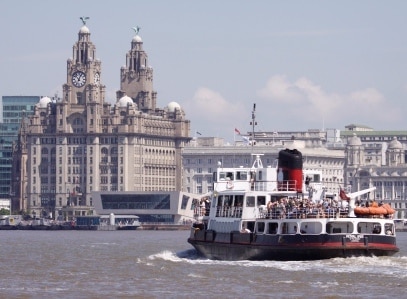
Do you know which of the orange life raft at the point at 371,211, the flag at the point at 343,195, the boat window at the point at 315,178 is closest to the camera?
the orange life raft at the point at 371,211

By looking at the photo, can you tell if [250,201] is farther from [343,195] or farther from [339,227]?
[339,227]

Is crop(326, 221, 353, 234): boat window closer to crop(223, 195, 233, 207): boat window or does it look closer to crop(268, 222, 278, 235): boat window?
crop(268, 222, 278, 235): boat window

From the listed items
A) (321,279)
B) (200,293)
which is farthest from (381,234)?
(200,293)

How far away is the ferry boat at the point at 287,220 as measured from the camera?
82.5m

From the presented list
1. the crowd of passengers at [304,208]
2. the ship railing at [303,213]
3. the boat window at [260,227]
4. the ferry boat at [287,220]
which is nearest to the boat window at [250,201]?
the ferry boat at [287,220]

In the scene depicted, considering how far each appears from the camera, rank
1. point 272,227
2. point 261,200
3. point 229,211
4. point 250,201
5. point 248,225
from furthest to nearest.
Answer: point 229,211 < point 250,201 < point 261,200 < point 248,225 < point 272,227

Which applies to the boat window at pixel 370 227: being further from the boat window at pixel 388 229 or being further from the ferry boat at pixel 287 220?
the boat window at pixel 388 229

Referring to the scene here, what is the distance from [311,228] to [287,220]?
1620mm

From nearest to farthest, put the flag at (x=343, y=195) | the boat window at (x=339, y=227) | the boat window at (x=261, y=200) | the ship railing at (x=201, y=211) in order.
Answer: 1. the boat window at (x=339, y=227)
2. the flag at (x=343, y=195)
3. the boat window at (x=261, y=200)
4. the ship railing at (x=201, y=211)

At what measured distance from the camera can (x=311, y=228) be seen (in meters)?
83.8

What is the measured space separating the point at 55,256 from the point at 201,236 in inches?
673

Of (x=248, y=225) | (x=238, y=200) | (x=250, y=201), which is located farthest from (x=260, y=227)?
(x=238, y=200)

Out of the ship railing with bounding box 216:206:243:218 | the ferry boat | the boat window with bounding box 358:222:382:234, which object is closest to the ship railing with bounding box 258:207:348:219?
the ferry boat

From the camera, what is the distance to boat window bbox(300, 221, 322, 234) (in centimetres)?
Answer: 8312
